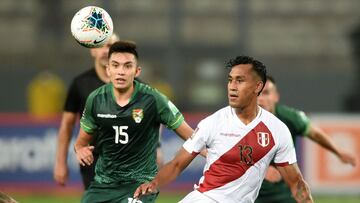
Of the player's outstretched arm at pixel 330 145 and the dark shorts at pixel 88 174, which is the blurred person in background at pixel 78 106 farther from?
the player's outstretched arm at pixel 330 145

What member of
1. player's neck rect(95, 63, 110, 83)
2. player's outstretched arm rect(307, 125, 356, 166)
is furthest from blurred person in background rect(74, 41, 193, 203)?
player's outstretched arm rect(307, 125, 356, 166)

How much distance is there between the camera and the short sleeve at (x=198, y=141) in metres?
7.92

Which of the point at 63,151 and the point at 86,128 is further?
the point at 63,151

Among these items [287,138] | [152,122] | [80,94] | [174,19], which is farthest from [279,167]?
[174,19]

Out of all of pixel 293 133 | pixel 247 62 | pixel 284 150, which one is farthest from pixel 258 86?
pixel 293 133

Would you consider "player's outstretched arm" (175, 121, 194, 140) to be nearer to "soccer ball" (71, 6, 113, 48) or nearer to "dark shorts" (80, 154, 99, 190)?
"soccer ball" (71, 6, 113, 48)

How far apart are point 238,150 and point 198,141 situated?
1.06 feet

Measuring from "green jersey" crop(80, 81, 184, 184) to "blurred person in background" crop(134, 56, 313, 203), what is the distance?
69 centimetres

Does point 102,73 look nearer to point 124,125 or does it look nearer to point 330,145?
point 124,125

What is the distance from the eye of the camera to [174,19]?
22062 millimetres

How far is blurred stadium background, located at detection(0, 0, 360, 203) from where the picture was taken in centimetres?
2172

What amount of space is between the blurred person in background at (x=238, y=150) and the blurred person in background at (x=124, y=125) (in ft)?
2.24

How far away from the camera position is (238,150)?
800 cm

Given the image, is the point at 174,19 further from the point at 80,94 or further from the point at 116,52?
the point at 116,52
